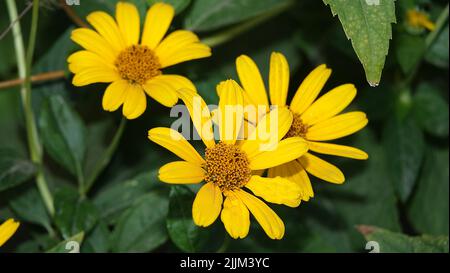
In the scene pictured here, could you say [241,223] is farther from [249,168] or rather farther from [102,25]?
[102,25]

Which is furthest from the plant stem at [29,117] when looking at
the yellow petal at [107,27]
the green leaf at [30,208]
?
the yellow petal at [107,27]

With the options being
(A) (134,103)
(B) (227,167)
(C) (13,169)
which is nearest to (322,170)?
(B) (227,167)

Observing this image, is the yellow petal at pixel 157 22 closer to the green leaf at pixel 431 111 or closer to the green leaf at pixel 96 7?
the green leaf at pixel 96 7

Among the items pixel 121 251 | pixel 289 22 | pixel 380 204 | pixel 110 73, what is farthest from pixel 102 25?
pixel 380 204

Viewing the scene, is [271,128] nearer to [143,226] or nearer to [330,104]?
[330,104]

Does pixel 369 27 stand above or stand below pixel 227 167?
above

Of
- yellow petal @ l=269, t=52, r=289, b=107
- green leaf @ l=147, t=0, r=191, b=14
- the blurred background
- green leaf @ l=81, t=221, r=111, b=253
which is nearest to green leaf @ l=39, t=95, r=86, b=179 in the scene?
the blurred background

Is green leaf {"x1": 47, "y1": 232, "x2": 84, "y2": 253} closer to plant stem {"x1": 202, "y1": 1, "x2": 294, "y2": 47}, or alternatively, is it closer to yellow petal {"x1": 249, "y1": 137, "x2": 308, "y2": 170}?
Answer: yellow petal {"x1": 249, "y1": 137, "x2": 308, "y2": 170}
